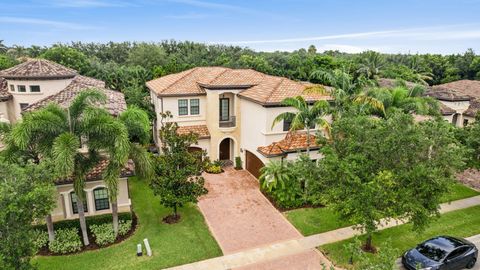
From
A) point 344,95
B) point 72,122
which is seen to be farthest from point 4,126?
point 344,95

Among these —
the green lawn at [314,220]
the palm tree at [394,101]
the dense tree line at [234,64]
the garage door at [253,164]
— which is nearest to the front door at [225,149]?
the garage door at [253,164]

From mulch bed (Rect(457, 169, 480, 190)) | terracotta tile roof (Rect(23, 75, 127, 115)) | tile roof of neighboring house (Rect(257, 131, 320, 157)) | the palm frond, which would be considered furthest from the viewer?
mulch bed (Rect(457, 169, 480, 190))

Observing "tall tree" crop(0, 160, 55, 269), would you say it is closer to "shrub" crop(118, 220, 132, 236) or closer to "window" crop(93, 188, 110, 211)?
"shrub" crop(118, 220, 132, 236)

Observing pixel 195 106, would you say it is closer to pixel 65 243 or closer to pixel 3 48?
pixel 65 243

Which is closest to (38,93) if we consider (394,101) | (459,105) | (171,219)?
(171,219)

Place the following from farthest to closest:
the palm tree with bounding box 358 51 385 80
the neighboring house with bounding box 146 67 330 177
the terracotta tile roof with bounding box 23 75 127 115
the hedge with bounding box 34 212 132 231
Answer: the palm tree with bounding box 358 51 385 80 < the neighboring house with bounding box 146 67 330 177 < the terracotta tile roof with bounding box 23 75 127 115 < the hedge with bounding box 34 212 132 231

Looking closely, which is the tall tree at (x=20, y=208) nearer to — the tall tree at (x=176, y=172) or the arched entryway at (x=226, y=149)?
the tall tree at (x=176, y=172)

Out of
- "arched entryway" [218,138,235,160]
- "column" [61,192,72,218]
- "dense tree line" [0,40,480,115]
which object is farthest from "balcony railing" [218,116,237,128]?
"column" [61,192,72,218]
